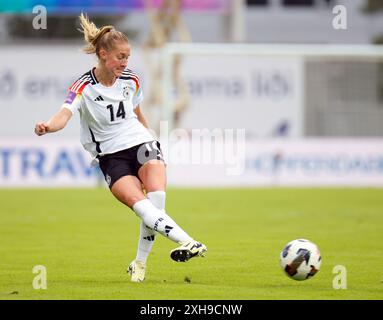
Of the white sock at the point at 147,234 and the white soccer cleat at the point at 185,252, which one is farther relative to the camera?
the white sock at the point at 147,234

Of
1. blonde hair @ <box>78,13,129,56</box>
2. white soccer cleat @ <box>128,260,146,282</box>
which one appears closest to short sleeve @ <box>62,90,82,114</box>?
blonde hair @ <box>78,13,129,56</box>

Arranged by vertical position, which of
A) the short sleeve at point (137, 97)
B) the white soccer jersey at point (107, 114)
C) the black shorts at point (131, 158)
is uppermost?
the short sleeve at point (137, 97)

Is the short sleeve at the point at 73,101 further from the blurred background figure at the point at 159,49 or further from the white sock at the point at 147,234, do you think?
the blurred background figure at the point at 159,49

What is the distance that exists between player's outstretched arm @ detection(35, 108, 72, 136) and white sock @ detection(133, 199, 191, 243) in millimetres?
1034

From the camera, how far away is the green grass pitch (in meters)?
9.30

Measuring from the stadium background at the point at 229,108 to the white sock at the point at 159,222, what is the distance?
8.44 feet

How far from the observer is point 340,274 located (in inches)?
402

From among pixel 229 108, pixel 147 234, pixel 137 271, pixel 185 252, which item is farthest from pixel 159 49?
pixel 185 252

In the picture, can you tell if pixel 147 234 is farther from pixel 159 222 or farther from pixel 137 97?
pixel 137 97

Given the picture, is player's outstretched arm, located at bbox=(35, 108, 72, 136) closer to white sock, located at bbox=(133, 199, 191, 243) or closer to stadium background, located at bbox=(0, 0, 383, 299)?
white sock, located at bbox=(133, 199, 191, 243)

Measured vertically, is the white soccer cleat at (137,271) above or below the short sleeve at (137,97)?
below

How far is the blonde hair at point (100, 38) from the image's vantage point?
31.5 feet

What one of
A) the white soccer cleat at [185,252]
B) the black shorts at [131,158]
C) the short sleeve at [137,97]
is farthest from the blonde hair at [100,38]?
the white soccer cleat at [185,252]

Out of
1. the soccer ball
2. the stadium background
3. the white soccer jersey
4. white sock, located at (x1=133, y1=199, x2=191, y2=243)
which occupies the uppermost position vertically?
the stadium background
